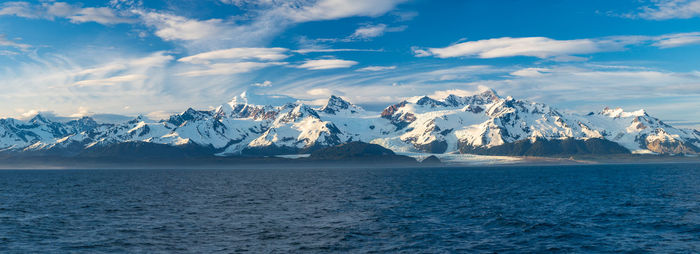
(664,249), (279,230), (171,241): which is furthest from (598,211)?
(171,241)

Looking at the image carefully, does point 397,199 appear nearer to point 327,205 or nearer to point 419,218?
point 327,205

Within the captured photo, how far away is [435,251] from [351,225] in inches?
817

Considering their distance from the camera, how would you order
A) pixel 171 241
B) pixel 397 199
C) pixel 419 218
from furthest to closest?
pixel 397 199 < pixel 419 218 < pixel 171 241

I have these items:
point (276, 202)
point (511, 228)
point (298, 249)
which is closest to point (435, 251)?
point (298, 249)

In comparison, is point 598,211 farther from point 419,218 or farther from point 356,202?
point 356,202

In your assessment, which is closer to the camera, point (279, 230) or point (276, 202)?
point (279, 230)

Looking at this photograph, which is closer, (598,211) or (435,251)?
(435,251)

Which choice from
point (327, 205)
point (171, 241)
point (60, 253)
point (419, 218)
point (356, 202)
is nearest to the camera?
point (60, 253)

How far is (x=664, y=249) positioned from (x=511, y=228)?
61.5ft

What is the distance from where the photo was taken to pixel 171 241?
6031cm

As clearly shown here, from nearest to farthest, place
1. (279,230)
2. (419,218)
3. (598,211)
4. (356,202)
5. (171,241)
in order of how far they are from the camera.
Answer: (171,241), (279,230), (419,218), (598,211), (356,202)

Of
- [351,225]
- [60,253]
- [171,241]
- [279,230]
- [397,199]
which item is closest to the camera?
[60,253]

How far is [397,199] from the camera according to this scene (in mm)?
116875

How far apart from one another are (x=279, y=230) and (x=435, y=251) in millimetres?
22698
